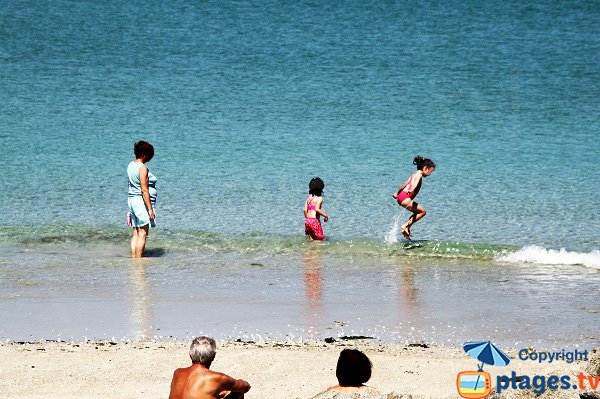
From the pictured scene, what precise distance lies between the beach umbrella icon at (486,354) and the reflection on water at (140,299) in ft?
8.86

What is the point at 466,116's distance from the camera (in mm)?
25703

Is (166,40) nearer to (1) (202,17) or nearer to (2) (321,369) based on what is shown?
(1) (202,17)

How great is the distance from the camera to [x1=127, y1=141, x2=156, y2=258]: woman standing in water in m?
11.3

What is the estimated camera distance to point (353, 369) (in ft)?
18.0

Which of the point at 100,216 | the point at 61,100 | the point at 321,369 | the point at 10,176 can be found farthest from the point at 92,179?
the point at 321,369

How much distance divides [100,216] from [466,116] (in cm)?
1268

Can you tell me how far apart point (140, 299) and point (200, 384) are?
4.12 metres

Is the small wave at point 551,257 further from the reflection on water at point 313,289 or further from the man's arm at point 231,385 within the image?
the man's arm at point 231,385

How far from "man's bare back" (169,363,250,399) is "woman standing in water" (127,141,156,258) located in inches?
221

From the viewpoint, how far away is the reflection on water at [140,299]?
8508 millimetres

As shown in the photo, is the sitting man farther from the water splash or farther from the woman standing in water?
the water splash

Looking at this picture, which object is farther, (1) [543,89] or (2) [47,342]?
(1) [543,89]

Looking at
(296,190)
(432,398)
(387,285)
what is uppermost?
(296,190)

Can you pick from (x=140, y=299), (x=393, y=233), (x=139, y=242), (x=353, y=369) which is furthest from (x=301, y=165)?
(x=353, y=369)
